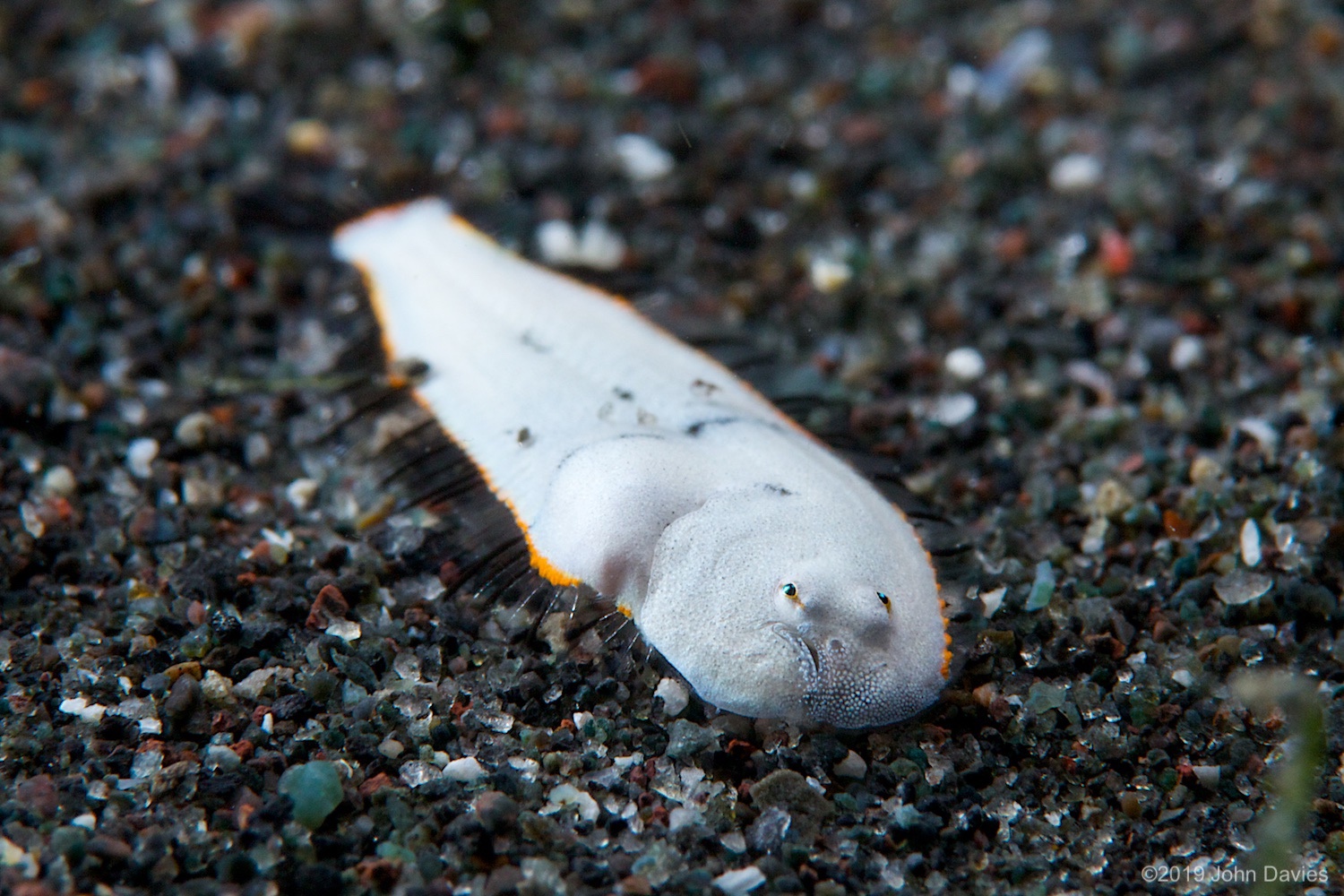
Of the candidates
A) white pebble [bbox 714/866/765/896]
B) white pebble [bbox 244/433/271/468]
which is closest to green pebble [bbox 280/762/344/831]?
white pebble [bbox 714/866/765/896]

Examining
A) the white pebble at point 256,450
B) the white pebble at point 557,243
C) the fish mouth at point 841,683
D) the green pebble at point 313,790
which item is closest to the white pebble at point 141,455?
the white pebble at point 256,450

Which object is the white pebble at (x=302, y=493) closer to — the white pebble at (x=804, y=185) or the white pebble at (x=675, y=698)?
the white pebble at (x=675, y=698)

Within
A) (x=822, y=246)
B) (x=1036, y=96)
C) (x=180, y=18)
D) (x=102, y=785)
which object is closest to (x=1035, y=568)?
(x=822, y=246)

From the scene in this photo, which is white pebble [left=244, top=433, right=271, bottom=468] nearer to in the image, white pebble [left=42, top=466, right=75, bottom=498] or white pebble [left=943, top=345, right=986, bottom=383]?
white pebble [left=42, top=466, right=75, bottom=498]

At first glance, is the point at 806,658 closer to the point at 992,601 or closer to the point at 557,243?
the point at 992,601

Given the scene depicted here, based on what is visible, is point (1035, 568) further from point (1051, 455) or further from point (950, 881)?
point (950, 881)

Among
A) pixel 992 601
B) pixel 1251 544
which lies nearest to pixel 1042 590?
pixel 992 601
